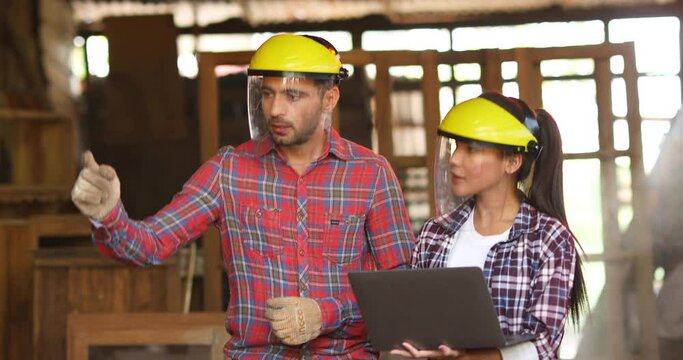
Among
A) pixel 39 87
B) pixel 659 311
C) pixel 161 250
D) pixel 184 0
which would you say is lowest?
pixel 659 311

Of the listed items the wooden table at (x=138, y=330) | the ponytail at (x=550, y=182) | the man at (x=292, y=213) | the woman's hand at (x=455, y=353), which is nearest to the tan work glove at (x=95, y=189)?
the man at (x=292, y=213)

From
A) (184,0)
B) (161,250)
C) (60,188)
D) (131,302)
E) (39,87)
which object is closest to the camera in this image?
(161,250)

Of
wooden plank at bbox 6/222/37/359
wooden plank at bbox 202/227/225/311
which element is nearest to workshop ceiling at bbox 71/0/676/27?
wooden plank at bbox 6/222/37/359

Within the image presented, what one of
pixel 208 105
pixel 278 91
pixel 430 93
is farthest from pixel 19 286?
pixel 278 91

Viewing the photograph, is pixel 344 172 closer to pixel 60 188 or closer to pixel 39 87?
pixel 60 188

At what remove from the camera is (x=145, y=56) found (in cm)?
727

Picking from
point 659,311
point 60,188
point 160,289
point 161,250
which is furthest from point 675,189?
point 161,250

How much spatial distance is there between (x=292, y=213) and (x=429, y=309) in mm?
500

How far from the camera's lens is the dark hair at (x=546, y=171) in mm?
2717

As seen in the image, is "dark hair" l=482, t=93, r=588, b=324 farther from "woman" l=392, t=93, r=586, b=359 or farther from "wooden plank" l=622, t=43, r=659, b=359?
"wooden plank" l=622, t=43, r=659, b=359

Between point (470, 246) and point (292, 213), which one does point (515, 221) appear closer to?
point (470, 246)

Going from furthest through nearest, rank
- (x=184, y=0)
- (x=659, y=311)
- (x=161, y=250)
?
(x=184, y=0), (x=659, y=311), (x=161, y=250)

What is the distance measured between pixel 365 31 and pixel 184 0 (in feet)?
3.63

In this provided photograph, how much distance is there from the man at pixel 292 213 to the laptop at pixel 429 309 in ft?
0.66
